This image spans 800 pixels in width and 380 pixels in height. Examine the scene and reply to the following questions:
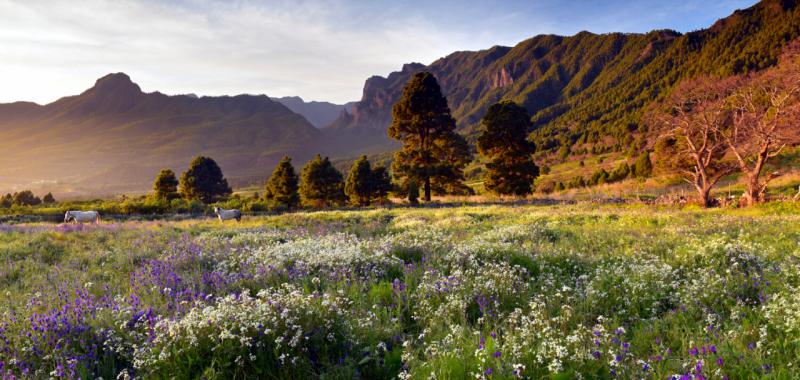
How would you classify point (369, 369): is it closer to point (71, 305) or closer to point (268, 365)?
point (268, 365)

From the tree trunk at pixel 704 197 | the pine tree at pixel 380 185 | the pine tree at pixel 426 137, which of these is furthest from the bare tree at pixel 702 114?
the pine tree at pixel 380 185

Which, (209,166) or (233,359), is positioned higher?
(209,166)

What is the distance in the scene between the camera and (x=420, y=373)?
3410 millimetres

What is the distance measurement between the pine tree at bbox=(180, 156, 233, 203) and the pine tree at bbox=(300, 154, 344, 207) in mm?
23501

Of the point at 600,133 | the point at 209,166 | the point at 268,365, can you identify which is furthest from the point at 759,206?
the point at 600,133

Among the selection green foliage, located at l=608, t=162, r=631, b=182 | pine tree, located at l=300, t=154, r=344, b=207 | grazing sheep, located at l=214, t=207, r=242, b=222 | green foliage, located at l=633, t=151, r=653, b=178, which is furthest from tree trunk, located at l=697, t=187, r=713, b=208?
green foliage, located at l=608, t=162, r=631, b=182

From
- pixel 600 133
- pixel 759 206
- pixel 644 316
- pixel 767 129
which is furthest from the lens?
pixel 600 133

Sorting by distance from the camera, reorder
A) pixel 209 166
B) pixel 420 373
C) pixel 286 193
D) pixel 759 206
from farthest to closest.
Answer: pixel 209 166, pixel 286 193, pixel 759 206, pixel 420 373

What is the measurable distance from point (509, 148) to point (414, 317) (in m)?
36.7

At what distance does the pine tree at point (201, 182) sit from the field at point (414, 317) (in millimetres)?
62019

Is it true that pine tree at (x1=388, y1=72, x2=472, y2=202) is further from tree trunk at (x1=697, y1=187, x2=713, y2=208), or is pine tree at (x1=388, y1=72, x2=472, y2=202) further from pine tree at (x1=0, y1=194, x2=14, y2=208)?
pine tree at (x1=0, y1=194, x2=14, y2=208)

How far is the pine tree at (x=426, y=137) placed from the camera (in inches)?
1500

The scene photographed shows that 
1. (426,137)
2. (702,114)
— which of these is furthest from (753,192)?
(426,137)

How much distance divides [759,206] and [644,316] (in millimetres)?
20766
